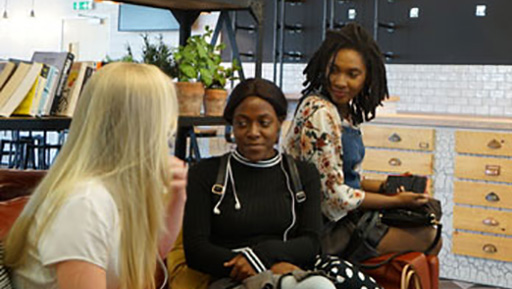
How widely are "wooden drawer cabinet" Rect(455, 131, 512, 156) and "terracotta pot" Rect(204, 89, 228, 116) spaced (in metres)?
2.40

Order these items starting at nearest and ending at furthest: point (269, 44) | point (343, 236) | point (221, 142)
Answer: point (343, 236) → point (221, 142) → point (269, 44)

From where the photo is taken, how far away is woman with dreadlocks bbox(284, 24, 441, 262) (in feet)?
8.02

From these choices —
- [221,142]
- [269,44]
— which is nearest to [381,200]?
[221,142]

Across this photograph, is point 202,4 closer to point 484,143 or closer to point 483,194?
point 484,143

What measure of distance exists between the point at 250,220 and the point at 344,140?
0.56 metres

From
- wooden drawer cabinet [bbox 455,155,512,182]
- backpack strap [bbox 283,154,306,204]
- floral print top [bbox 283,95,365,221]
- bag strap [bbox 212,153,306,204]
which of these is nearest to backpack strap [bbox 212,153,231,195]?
bag strap [bbox 212,153,306,204]

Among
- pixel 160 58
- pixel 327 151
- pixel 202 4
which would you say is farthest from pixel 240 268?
pixel 202 4

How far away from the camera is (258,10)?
9.67ft

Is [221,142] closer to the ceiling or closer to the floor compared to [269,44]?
closer to the floor

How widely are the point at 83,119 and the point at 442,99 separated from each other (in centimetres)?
521

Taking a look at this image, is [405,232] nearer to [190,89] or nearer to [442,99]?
[190,89]

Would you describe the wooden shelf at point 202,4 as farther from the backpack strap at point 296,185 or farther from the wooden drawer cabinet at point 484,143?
the wooden drawer cabinet at point 484,143

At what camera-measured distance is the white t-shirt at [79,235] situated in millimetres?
1397

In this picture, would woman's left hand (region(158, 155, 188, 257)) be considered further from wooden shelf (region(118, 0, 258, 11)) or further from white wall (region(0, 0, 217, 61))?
white wall (region(0, 0, 217, 61))
